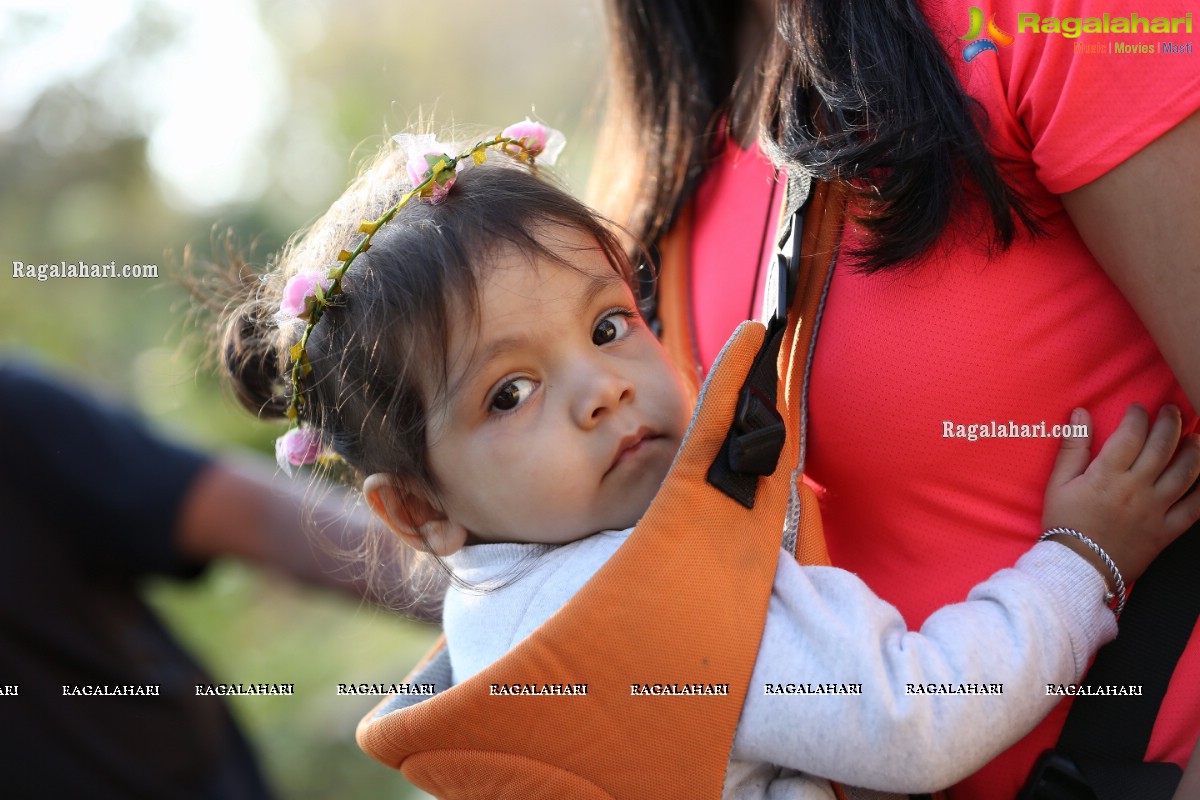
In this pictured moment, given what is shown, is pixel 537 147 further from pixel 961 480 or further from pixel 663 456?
pixel 961 480

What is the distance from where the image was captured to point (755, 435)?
133cm

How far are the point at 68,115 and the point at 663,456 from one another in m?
5.88

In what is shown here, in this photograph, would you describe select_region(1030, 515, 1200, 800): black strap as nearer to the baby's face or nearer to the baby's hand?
the baby's hand

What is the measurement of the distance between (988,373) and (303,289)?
38.9 inches

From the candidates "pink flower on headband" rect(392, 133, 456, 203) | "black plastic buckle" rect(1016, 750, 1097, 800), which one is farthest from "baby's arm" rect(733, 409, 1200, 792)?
"pink flower on headband" rect(392, 133, 456, 203)

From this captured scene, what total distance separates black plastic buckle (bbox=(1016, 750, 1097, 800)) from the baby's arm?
0.11m

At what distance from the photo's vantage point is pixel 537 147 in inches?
69.4

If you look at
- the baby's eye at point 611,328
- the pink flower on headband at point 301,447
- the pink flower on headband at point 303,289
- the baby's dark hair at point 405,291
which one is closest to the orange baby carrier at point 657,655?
the baby's eye at point 611,328

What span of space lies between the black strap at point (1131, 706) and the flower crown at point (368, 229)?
114 cm

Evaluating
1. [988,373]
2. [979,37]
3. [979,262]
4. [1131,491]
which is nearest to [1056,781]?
[1131,491]

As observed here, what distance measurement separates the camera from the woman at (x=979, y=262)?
1219 mm

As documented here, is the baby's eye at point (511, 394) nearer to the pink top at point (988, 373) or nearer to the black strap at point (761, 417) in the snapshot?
the black strap at point (761, 417)

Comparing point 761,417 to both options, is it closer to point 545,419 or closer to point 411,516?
point 545,419

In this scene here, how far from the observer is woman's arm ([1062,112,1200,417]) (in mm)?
1207
